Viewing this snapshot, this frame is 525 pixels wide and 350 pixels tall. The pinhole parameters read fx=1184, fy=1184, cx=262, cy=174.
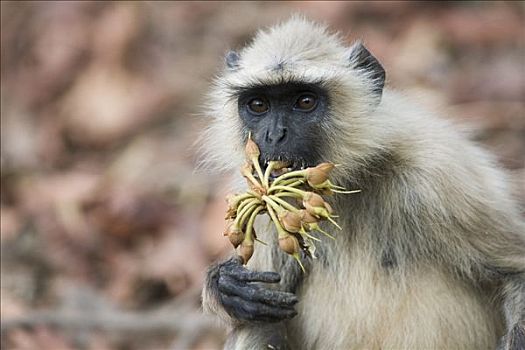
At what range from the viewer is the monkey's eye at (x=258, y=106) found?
5.36 metres

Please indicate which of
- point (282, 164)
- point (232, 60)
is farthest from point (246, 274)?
point (232, 60)

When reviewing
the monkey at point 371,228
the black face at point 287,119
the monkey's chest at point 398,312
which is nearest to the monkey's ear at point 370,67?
the monkey at point 371,228

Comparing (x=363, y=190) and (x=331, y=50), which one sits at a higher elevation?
(x=331, y=50)

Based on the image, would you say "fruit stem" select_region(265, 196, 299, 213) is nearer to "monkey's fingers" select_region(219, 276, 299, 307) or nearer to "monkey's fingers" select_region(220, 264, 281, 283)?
"monkey's fingers" select_region(220, 264, 281, 283)

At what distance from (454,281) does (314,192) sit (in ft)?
3.06

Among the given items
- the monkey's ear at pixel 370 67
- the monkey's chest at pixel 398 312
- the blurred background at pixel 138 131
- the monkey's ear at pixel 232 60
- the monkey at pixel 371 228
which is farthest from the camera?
the blurred background at pixel 138 131

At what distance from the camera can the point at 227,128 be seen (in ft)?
18.8

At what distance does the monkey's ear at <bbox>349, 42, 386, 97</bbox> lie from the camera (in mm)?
5633

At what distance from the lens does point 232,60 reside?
583cm

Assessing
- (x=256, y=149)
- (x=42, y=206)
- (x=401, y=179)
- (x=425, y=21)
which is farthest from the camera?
(x=425, y=21)

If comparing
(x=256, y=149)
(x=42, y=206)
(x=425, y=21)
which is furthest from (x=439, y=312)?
(x=425, y=21)

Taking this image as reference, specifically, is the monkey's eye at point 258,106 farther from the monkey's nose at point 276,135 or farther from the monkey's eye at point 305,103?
the monkey's nose at point 276,135

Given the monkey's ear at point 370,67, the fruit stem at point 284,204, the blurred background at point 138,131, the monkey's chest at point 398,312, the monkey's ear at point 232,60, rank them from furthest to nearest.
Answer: the blurred background at point 138,131 → the monkey's ear at point 232,60 → the monkey's ear at point 370,67 → the monkey's chest at point 398,312 → the fruit stem at point 284,204

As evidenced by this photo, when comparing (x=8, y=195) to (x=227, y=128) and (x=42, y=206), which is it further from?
(x=227, y=128)
